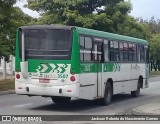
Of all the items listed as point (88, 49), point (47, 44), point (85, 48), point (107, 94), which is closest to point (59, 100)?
point (107, 94)

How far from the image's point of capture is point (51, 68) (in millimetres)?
15977

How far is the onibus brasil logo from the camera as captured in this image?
15.8 meters

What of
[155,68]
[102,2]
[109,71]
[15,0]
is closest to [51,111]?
[109,71]

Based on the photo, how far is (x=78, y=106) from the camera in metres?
18.1

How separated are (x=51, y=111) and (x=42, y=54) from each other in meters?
2.03

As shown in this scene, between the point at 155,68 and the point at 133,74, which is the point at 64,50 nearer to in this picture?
the point at 133,74

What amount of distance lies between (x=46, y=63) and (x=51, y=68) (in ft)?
0.89

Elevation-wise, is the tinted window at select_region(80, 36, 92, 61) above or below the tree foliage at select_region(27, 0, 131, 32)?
below

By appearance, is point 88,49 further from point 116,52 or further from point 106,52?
point 116,52

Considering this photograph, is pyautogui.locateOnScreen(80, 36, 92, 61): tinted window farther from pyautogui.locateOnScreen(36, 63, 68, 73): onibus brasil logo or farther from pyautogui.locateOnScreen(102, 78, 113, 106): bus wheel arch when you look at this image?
pyautogui.locateOnScreen(102, 78, 113, 106): bus wheel arch

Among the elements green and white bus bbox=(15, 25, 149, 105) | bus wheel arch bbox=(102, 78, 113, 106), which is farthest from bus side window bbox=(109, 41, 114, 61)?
bus wheel arch bbox=(102, 78, 113, 106)

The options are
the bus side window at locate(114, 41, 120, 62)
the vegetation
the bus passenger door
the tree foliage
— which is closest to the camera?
the bus passenger door

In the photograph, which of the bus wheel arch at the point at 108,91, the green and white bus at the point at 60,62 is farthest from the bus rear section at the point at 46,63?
the bus wheel arch at the point at 108,91

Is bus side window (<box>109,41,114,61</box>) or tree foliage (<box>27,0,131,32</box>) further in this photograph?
tree foliage (<box>27,0,131,32</box>)
